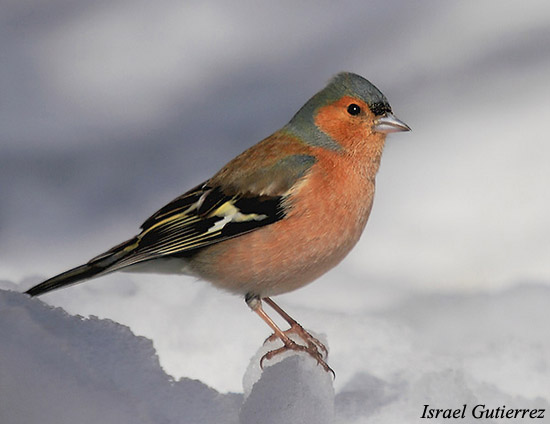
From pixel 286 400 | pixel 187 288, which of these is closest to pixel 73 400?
pixel 286 400

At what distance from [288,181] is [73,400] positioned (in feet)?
2.06

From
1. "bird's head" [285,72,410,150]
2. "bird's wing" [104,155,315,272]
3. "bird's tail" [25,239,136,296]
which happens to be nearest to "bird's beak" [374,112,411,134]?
"bird's head" [285,72,410,150]

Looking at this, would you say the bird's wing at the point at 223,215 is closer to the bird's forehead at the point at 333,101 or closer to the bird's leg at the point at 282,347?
the bird's forehead at the point at 333,101

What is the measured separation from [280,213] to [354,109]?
285 millimetres

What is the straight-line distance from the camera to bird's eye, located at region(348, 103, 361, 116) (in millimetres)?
2180

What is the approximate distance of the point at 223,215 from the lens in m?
2.13

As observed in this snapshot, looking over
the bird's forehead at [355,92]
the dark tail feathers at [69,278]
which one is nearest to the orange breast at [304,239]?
the bird's forehead at [355,92]

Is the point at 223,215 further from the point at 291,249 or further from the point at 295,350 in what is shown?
the point at 295,350

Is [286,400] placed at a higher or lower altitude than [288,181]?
lower

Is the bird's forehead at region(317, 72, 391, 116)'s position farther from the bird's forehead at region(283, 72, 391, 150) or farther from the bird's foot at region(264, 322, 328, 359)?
the bird's foot at region(264, 322, 328, 359)

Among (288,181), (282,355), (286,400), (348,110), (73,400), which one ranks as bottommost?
(73,400)

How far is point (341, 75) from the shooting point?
2.23 metres

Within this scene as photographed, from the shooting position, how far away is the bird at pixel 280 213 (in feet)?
6.86

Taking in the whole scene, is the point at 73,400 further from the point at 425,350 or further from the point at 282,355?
the point at 425,350
